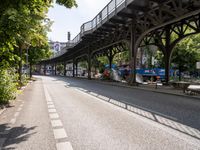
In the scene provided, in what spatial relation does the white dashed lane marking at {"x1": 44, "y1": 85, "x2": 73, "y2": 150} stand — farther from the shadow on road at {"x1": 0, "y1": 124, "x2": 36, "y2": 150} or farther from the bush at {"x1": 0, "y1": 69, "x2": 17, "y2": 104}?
the bush at {"x1": 0, "y1": 69, "x2": 17, "y2": 104}

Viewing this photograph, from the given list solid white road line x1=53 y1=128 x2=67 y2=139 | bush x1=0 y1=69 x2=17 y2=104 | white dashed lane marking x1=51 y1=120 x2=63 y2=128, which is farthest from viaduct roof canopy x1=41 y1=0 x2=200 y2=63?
solid white road line x1=53 y1=128 x2=67 y2=139

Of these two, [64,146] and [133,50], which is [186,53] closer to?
[133,50]

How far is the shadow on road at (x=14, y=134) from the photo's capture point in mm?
5077

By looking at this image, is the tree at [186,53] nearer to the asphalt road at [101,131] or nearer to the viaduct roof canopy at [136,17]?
the viaduct roof canopy at [136,17]

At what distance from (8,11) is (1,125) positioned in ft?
10.7

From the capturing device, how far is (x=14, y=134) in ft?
19.3

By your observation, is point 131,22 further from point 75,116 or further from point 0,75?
point 75,116

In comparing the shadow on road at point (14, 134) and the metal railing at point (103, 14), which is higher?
the metal railing at point (103, 14)

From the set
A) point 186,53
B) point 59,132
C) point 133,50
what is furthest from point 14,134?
point 186,53

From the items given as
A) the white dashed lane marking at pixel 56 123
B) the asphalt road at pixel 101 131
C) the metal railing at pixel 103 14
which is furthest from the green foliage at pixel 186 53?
the white dashed lane marking at pixel 56 123

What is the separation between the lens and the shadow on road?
16.7 feet

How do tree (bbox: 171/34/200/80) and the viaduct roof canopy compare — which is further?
tree (bbox: 171/34/200/80)

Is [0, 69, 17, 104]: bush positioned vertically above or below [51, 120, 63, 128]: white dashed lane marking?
above

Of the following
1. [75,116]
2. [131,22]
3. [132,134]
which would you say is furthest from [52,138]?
[131,22]
